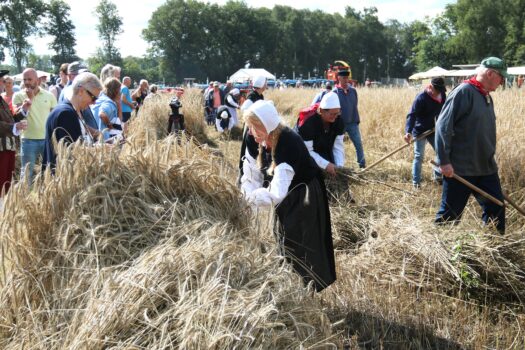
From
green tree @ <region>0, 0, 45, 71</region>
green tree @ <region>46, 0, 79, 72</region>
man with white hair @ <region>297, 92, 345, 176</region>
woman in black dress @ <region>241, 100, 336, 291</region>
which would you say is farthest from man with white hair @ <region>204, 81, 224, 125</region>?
green tree @ <region>46, 0, 79, 72</region>

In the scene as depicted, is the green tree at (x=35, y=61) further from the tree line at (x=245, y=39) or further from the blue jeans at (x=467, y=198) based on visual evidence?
the blue jeans at (x=467, y=198)

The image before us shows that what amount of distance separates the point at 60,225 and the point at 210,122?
51.2 feet

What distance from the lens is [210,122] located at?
17.7 m

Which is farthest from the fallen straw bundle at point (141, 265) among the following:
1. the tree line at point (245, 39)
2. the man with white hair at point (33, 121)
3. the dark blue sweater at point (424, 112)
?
the tree line at point (245, 39)

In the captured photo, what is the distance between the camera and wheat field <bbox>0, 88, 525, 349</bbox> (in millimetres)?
1854

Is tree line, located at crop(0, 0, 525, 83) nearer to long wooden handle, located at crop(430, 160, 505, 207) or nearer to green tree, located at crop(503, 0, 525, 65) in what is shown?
green tree, located at crop(503, 0, 525, 65)

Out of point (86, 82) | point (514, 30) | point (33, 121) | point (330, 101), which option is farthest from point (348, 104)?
point (514, 30)

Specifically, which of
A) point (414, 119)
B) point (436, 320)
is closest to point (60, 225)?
point (436, 320)

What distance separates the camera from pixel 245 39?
318 feet

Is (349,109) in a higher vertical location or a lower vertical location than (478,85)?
lower

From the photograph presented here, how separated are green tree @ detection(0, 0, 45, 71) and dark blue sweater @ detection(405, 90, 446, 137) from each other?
7413 centimetres

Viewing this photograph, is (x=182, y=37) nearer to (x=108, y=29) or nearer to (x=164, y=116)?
(x=108, y=29)

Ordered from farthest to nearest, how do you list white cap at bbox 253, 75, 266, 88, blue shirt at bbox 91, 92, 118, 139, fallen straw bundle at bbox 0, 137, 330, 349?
white cap at bbox 253, 75, 266, 88
blue shirt at bbox 91, 92, 118, 139
fallen straw bundle at bbox 0, 137, 330, 349

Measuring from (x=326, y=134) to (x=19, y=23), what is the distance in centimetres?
7826
